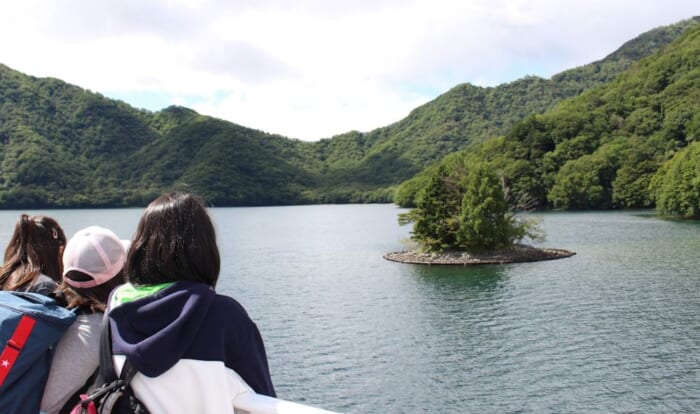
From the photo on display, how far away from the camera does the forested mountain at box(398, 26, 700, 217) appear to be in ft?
341

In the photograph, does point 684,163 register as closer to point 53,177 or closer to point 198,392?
point 198,392

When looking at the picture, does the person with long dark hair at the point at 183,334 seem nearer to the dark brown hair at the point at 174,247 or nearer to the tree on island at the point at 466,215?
the dark brown hair at the point at 174,247

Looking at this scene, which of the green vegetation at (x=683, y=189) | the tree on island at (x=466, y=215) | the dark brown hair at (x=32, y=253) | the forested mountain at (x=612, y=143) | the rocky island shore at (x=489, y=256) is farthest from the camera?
the forested mountain at (x=612, y=143)

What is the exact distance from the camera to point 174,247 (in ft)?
8.04

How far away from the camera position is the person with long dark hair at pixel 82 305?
2496 millimetres

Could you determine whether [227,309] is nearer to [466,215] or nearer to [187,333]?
[187,333]

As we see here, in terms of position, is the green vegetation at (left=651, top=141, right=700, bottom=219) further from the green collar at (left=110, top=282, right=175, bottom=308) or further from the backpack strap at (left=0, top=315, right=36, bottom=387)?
the backpack strap at (left=0, top=315, right=36, bottom=387)

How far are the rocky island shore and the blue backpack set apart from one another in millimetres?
41126

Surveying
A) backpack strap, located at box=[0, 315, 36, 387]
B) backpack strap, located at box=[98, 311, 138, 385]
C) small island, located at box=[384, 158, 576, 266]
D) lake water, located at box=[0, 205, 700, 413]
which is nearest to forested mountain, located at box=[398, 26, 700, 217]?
small island, located at box=[384, 158, 576, 266]

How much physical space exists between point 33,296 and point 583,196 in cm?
11512

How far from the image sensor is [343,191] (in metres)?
199

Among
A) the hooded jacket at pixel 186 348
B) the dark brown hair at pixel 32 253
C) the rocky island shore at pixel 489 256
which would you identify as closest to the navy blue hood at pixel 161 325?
the hooded jacket at pixel 186 348

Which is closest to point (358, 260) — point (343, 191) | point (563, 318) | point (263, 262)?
point (263, 262)

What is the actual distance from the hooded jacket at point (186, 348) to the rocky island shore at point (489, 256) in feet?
135
